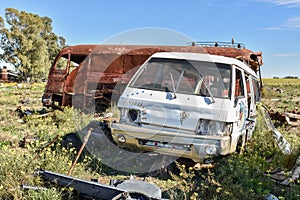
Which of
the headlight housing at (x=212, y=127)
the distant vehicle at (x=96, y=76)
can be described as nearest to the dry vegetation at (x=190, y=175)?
the headlight housing at (x=212, y=127)

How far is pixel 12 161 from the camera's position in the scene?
4125 mm

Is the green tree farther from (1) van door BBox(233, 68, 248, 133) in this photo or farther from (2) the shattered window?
(1) van door BBox(233, 68, 248, 133)

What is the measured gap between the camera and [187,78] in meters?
5.67

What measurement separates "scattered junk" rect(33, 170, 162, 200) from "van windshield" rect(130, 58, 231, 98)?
2244 mm

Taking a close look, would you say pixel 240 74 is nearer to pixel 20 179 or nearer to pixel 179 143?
pixel 179 143

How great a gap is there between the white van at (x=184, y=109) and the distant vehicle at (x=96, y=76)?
492cm

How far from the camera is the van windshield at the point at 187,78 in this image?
18.1 feet

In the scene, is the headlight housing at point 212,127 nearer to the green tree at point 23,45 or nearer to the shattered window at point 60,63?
the shattered window at point 60,63

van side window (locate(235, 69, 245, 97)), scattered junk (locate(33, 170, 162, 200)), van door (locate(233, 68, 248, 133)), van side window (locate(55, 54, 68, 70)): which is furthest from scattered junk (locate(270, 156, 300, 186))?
van side window (locate(55, 54, 68, 70))

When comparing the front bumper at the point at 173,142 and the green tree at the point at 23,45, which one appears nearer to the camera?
the front bumper at the point at 173,142

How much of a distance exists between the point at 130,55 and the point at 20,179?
7729 mm

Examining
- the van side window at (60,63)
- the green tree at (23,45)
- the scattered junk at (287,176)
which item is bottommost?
the scattered junk at (287,176)

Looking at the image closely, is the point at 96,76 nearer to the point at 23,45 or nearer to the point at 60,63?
the point at 60,63

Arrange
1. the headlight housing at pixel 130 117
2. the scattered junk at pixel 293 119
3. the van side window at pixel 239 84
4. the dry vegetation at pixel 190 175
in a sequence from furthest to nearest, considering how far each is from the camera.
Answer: the scattered junk at pixel 293 119
the van side window at pixel 239 84
the headlight housing at pixel 130 117
the dry vegetation at pixel 190 175
